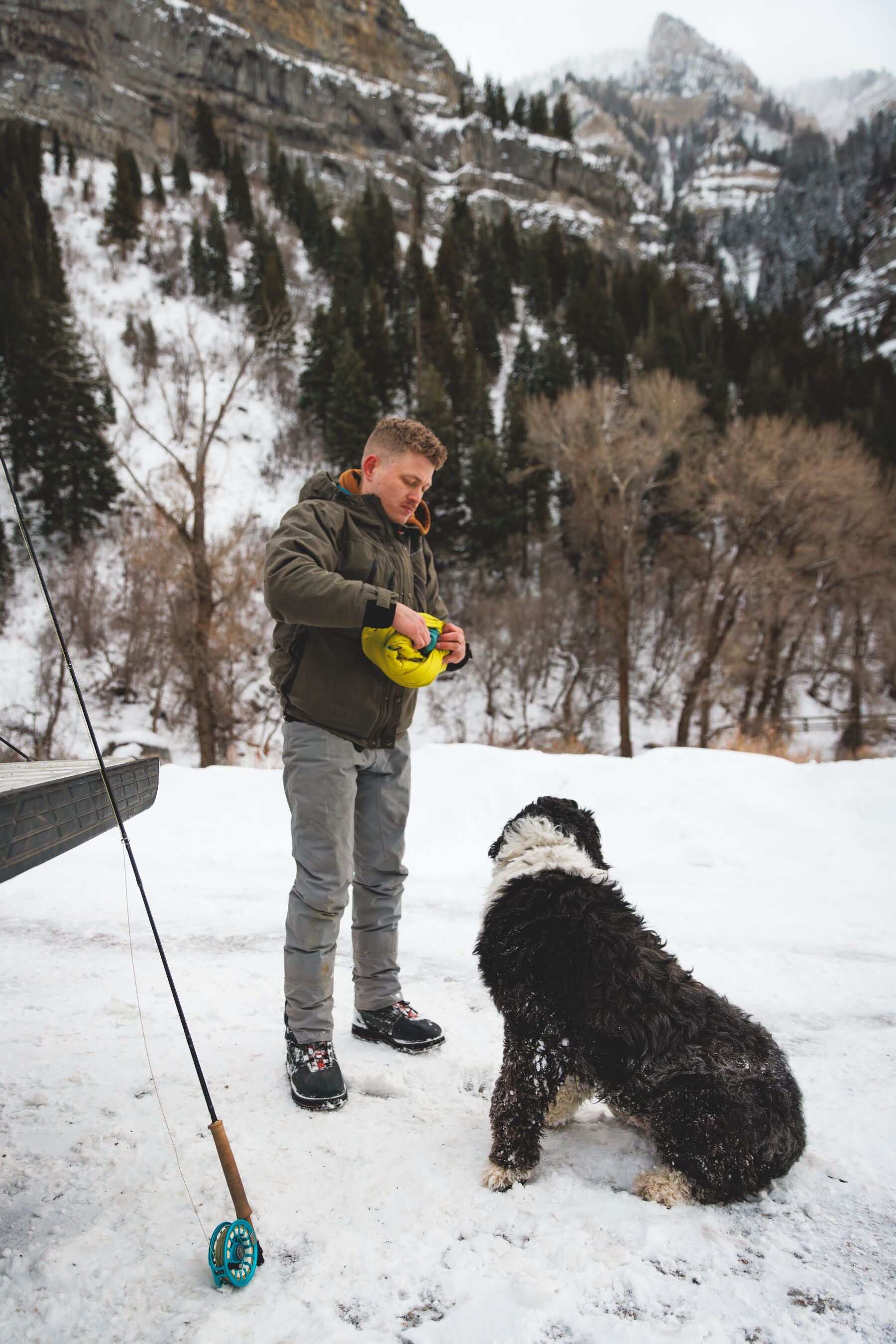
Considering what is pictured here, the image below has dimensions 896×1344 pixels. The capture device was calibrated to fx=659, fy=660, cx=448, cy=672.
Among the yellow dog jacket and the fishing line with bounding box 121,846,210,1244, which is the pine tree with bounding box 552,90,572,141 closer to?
the yellow dog jacket

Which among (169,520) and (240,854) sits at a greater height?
(169,520)

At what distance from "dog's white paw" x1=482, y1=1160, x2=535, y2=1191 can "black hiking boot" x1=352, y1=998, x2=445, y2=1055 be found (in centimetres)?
76

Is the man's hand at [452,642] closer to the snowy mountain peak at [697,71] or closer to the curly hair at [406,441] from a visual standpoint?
the curly hair at [406,441]

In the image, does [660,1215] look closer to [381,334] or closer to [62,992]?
[62,992]

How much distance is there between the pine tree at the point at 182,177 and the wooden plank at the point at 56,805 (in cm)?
7008

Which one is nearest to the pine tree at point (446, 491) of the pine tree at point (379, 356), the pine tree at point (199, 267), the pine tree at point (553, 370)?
the pine tree at point (379, 356)

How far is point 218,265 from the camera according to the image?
43.8 metres

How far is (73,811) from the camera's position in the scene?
179 cm

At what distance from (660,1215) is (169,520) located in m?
14.6

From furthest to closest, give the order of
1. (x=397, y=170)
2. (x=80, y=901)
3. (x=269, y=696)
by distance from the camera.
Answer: (x=397, y=170) → (x=269, y=696) → (x=80, y=901)

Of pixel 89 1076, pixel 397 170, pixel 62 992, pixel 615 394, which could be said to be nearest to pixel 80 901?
pixel 62 992

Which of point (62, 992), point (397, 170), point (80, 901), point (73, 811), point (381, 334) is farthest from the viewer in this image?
point (397, 170)

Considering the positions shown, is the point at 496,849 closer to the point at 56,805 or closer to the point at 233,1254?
the point at 233,1254

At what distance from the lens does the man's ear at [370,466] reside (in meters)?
2.77
